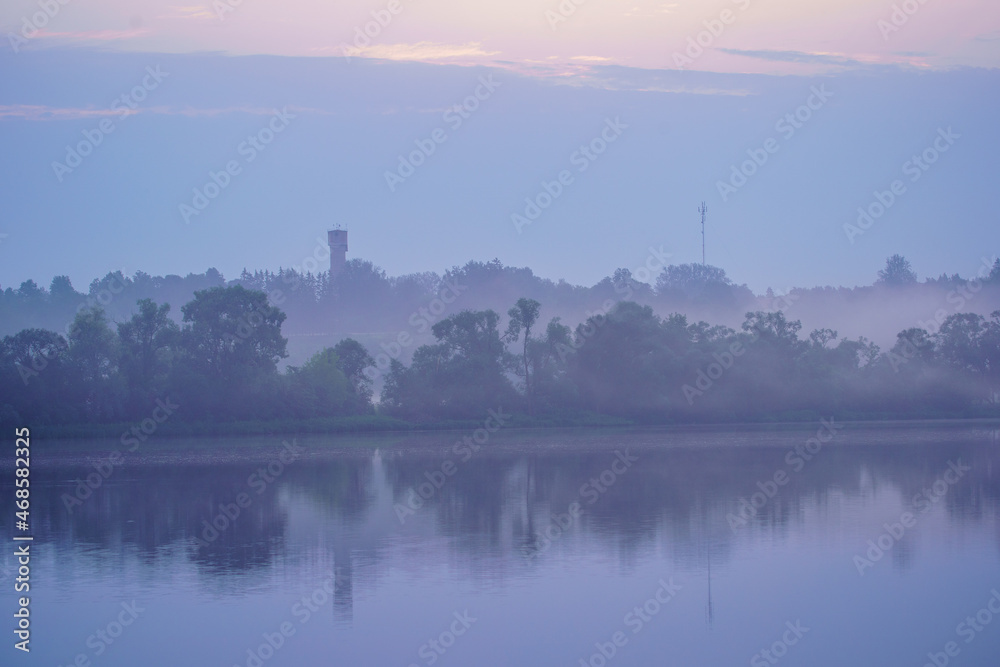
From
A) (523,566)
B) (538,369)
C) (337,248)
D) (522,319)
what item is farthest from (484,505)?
(337,248)

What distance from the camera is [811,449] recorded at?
39906mm

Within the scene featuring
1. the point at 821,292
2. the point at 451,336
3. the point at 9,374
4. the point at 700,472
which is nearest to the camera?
the point at 700,472

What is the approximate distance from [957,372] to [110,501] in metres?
53.4

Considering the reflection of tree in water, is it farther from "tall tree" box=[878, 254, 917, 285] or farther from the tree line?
"tall tree" box=[878, 254, 917, 285]

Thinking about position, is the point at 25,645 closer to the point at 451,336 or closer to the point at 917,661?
the point at 917,661

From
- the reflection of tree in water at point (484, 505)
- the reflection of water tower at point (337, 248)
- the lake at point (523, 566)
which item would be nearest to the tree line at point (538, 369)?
the reflection of tree in water at point (484, 505)

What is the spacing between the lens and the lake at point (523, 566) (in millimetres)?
13484

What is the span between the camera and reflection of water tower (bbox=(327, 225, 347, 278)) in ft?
376

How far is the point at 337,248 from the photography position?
116m

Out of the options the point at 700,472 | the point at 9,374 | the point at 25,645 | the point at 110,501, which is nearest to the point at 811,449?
the point at 700,472

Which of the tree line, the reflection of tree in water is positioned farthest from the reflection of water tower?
the reflection of tree in water

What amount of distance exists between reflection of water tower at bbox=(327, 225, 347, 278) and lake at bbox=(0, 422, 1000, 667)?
8217 cm

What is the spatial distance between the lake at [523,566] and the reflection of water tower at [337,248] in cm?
8217

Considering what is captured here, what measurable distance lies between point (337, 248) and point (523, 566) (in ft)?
330
